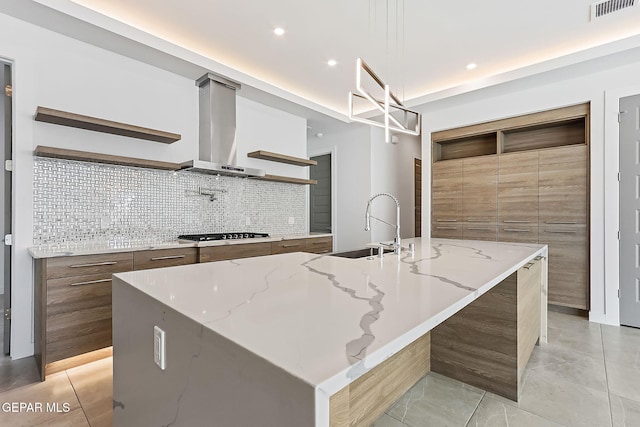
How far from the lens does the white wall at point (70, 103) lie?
7.65 feet

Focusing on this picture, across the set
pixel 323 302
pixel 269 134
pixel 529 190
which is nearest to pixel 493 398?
pixel 323 302

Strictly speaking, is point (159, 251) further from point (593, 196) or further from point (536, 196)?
point (593, 196)

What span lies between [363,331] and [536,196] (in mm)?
3927

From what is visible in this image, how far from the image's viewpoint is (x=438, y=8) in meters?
2.51

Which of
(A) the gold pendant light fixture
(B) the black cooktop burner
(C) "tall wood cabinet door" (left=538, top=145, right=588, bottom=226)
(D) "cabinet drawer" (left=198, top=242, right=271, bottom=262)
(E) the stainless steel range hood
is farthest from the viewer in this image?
(C) "tall wood cabinet door" (left=538, top=145, right=588, bottom=226)

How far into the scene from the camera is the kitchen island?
553 millimetres

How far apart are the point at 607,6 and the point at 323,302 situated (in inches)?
133

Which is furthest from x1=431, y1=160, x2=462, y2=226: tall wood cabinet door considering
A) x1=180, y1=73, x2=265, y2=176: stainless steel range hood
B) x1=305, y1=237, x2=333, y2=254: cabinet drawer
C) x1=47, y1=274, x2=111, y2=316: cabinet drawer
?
x1=47, y1=274, x2=111, y2=316: cabinet drawer

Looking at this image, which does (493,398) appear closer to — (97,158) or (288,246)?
(288,246)

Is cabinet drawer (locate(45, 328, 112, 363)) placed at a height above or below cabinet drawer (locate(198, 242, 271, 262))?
below

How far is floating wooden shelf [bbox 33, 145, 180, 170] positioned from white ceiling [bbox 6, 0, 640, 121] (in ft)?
3.33

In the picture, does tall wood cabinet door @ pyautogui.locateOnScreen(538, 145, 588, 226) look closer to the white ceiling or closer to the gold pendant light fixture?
the white ceiling

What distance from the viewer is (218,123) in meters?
3.41

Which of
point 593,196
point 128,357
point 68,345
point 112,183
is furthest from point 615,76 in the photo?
point 68,345
